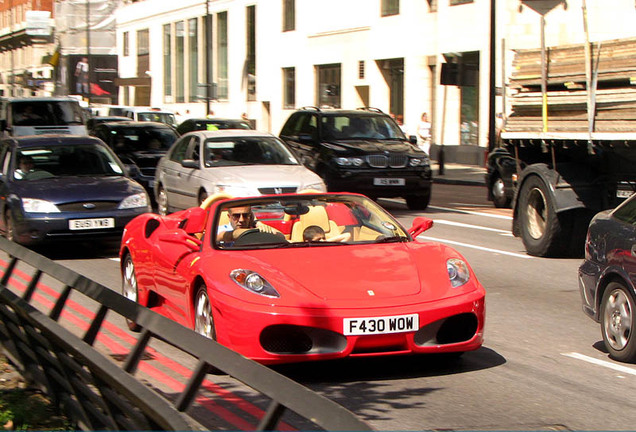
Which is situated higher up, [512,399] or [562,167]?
[562,167]

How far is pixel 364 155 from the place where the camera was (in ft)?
65.0

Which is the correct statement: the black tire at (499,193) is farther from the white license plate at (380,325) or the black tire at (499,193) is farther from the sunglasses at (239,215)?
the white license plate at (380,325)

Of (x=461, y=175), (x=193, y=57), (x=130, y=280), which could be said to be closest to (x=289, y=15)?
(x=193, y=57)

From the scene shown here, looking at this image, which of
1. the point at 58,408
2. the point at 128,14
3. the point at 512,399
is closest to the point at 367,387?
the point at 512,399

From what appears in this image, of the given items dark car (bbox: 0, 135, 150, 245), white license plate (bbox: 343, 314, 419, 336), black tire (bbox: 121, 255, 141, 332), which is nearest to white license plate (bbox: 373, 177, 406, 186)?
dark car (bbox: 0, 135, 150, 245)

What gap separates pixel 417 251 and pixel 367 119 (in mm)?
13954

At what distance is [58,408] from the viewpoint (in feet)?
19.0

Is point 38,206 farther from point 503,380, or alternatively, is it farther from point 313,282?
point 503,380

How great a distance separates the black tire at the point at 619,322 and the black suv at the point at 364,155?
12.0m

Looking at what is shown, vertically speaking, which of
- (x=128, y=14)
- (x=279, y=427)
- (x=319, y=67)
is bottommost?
(x=279, y=427)

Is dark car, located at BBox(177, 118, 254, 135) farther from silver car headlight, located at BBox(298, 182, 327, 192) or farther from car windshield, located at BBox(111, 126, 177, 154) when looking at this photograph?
silver car headlight, located at BBox(298, 182, 327, 192)

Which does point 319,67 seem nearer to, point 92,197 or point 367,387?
point 92,197

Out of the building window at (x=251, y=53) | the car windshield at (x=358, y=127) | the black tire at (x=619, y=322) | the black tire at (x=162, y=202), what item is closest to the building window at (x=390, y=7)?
the building window at (x=251, y=53)

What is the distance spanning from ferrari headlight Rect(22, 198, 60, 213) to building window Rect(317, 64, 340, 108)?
113ft
